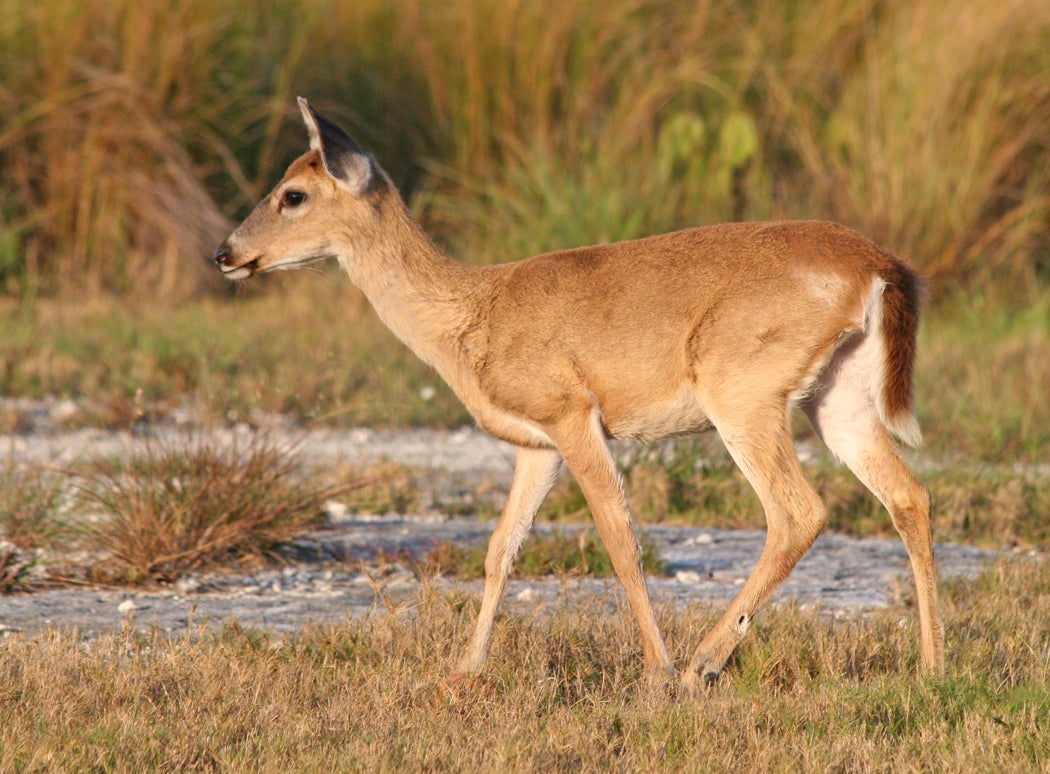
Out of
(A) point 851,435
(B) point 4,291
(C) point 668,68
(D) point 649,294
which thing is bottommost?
(B) point 4,291

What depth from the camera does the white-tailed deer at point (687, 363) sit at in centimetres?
552

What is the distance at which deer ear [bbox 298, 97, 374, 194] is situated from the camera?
235 inches

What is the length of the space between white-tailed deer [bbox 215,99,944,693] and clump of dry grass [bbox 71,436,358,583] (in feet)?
4.42

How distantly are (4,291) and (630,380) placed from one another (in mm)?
8334

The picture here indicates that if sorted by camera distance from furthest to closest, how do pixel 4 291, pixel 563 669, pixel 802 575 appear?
pixel 4 291 < pixel 802 575 < pixel 563 669

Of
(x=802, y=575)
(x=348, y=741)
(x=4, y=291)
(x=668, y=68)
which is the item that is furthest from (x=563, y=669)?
(x=668, y=68)

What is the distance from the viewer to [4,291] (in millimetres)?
12562

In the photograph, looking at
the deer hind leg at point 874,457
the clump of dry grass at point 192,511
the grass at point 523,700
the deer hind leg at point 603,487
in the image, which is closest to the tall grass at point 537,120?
the clump of dry grass at point 192,511

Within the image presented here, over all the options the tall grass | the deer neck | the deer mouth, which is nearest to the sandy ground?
the deer neck

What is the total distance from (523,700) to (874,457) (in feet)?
5.52

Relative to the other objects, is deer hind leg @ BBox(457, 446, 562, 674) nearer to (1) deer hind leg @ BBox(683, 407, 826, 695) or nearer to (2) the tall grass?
(1) deer hind leg @ BBox(683, 407, 826, 695)

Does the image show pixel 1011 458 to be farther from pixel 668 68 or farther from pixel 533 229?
pixel 668 68

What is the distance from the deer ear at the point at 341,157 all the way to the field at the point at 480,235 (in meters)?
1.15

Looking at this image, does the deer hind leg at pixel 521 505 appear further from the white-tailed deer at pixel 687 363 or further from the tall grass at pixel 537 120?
the tall grass at pixel 537 120
